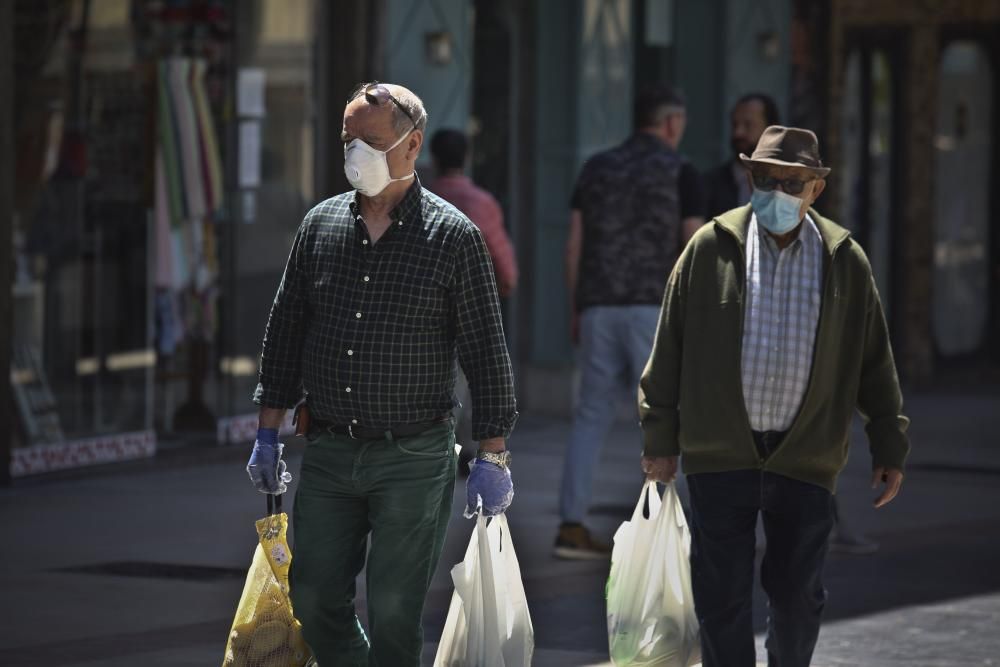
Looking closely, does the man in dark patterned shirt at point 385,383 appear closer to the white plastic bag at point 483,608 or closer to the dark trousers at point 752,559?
the white plastic bag at point 483,608

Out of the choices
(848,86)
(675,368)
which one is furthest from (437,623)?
(848,86)

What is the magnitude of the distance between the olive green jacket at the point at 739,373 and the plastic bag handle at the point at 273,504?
3.24 feet

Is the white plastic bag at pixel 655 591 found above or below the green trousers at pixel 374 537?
below

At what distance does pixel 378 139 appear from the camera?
17.7 ft

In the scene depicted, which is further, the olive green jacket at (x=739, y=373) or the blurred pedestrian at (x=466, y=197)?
the blurred pedestrian at (x=466, y=197)

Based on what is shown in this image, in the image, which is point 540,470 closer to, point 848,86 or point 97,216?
point 97,216

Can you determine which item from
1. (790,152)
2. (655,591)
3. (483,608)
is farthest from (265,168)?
(483,608)

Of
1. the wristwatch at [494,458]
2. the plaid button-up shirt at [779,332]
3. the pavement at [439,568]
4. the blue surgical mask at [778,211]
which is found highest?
the blue surgical mask at [778,211]

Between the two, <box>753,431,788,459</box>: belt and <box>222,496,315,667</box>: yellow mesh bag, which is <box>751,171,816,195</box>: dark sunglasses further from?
<box>222,496,315,667</box>: yellow mesh bag

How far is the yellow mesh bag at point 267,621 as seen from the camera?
5457 mm

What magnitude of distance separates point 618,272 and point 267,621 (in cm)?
383

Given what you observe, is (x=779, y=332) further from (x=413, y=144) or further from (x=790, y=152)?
(x=413, y=144)

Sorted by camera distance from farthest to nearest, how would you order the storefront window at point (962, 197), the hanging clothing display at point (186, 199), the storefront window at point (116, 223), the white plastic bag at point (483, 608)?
1. the storefront window at point (962, 197)
2. the hanging clothing display at point (186, 199)
3. the storefront window at point (116, 223)
4. the white plastic bag at point (483, 608)

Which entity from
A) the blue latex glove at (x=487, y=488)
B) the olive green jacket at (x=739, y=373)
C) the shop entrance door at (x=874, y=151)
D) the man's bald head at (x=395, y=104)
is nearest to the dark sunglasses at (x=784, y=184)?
the olive green jacket at (x=739, y=373)
